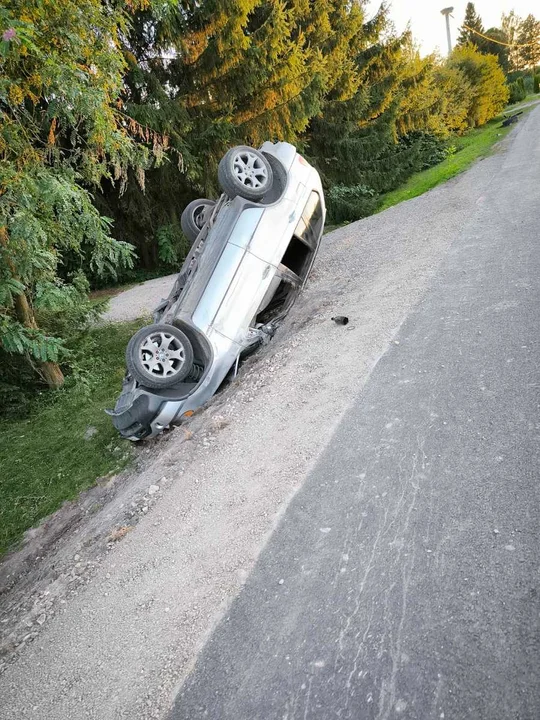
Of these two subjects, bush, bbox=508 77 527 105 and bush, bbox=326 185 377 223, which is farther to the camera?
bush, bbox=508 77 527 105

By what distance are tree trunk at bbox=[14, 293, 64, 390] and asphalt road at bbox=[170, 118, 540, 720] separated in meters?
5.58

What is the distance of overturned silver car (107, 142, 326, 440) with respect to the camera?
16.9 feet

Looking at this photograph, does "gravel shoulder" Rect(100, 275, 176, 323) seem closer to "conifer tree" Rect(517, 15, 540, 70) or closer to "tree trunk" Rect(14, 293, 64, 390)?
"tree trunk" Rect(14, 293, 64, 390)

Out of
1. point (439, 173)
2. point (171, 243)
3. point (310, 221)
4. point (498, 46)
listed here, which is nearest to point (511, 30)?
point (498, 46)

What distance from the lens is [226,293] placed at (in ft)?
17.9

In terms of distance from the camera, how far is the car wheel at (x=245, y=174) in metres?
5.87

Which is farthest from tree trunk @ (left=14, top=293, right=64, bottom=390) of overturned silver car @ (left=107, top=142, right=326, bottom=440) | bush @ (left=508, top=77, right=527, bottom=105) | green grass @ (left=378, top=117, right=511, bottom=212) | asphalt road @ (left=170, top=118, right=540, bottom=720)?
bush @ (left=508, top=77, right=527, bottom=105)

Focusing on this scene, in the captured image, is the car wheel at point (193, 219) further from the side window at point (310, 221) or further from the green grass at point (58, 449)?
the green grass at point (58, 449)

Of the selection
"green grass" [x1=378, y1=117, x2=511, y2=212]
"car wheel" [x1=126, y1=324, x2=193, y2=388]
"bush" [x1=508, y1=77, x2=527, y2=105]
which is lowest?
"car wheel" [x1=126, y1=324, x2=193, y2=388]

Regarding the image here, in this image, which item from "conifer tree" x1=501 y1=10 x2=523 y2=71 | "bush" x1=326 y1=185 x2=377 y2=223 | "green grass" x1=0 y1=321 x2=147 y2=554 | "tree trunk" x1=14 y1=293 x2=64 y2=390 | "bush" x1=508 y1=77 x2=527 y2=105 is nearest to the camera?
"green grass" x1=0 y1=321 x2=147 y2=554

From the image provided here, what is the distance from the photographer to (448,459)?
3.11m

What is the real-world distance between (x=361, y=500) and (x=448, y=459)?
671mm

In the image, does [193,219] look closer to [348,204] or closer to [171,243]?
[171,243]

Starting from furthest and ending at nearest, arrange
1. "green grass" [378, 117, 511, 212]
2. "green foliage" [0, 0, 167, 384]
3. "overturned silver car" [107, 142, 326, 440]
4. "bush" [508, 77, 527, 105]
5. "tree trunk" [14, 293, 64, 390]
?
"bush" [508, 77, 527, 105]
"green grass" [378, 117, 511, 212]
"tree trunk" [14, 293, 64, 390]
"green foliage" [0, 0, 167, 384]
"overturned silver car" [107, 142, 326, 440]
